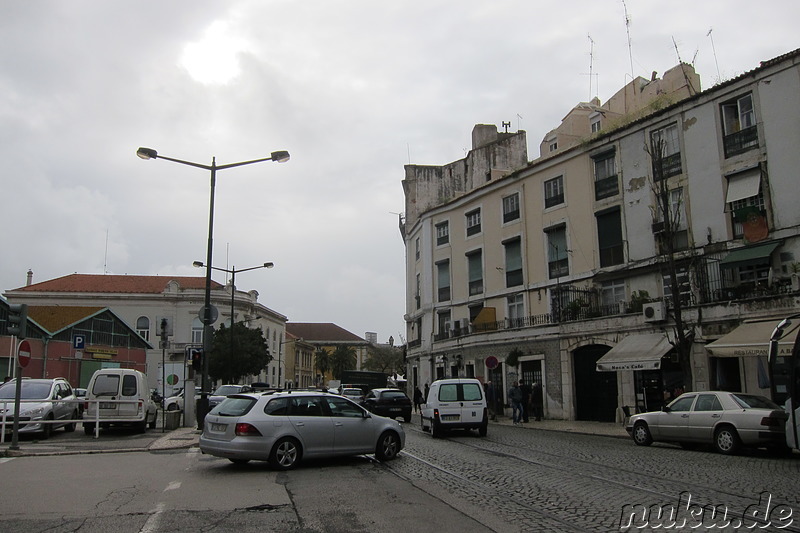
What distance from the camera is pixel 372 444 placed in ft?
44.4

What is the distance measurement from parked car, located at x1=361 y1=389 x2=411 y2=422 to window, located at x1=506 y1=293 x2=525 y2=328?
9.07 metres

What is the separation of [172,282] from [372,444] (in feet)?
238

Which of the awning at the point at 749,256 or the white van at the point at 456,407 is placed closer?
the white van at the point at 456,407

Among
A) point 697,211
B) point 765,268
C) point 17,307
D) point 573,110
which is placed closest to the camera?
point 17,307

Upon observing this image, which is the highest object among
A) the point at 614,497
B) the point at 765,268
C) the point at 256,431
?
the point at 765,268

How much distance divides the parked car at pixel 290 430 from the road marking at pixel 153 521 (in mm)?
3163

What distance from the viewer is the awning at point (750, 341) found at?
19969mm

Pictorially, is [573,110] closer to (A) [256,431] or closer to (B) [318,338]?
(A) [256,431]

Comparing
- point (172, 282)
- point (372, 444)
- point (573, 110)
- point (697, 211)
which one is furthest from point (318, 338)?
point (372, 444)

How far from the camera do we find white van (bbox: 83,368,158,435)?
2023 cm

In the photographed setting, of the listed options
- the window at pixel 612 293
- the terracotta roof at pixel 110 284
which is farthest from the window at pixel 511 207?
the terracotta roof at pixel 110 284

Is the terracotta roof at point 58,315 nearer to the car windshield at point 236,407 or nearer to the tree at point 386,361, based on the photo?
the car windshield at point 236,407

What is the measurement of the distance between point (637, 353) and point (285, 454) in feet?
58.5

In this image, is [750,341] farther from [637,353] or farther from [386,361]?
[386,361]
